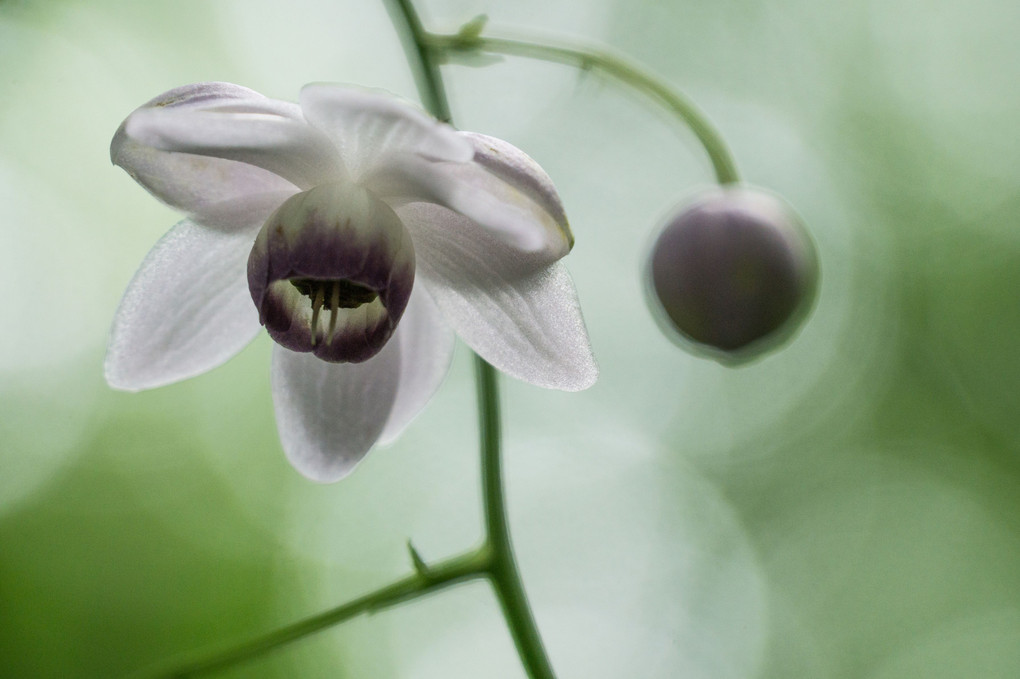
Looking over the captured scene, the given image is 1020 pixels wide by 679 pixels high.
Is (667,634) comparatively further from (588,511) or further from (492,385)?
(492,385)

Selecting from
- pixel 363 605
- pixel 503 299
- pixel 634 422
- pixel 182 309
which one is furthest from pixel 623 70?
pixel 634 422

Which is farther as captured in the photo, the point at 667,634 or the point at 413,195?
the point at 667,634

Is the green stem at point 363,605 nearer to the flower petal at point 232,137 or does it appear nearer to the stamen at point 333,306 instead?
the stamen at point 333,306

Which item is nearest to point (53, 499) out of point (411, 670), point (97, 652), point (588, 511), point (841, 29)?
point (97, 652)

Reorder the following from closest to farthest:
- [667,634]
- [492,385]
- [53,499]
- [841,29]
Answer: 1. [492,385]
2. [53,499]
3. [667,634]
4. [841,29]

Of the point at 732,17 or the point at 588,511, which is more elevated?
the point at 732,17

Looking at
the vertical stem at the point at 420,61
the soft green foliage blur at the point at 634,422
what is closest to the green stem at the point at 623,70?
the vertical stem at the point at 420,61

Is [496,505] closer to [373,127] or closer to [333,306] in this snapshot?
[333,306]
